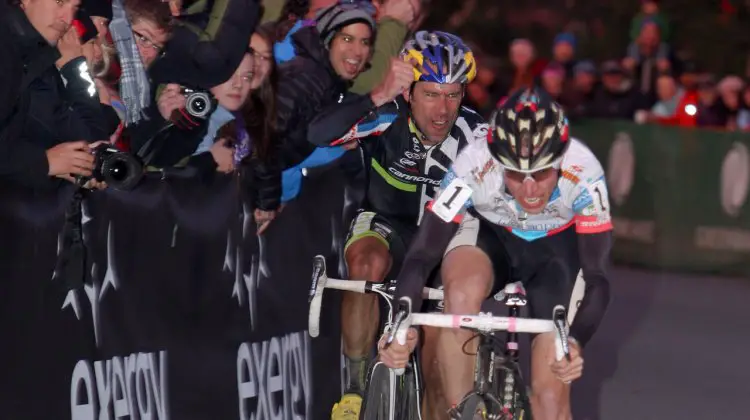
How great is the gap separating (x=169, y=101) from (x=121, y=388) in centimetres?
139

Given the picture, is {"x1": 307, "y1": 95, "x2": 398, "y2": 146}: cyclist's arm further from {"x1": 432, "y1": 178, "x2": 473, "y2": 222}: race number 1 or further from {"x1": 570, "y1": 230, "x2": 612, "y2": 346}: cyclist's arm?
{"x1": 570, "y1": 230, "x2": 612, "y2": 346}: cyclist's arm

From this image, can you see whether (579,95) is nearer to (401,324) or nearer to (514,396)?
(514,396)

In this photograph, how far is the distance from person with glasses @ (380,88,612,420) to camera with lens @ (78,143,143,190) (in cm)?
128

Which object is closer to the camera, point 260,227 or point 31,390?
point 31,390

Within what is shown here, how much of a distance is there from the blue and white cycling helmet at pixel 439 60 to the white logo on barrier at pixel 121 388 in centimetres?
195

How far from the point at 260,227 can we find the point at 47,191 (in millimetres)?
1851

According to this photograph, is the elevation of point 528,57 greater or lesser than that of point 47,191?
greater

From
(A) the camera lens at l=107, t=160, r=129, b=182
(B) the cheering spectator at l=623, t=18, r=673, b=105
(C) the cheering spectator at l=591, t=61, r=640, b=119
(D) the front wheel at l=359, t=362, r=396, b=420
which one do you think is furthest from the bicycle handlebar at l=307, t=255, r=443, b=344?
(B) the cheering spectator at l=623, t=18, r=673, b=105

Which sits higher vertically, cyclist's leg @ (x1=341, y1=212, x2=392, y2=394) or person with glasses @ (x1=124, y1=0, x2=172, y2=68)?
person with glasses @ (x1=124, y1=0, x2=172, y2=68)

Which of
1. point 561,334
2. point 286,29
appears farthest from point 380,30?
point 561,334

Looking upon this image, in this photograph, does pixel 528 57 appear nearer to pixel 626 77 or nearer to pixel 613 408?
pixel 626 77

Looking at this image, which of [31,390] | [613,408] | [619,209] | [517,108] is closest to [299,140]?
[517,108]

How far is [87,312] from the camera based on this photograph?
6836 millimetres

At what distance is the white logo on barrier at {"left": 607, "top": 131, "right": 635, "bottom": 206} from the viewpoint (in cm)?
1571
